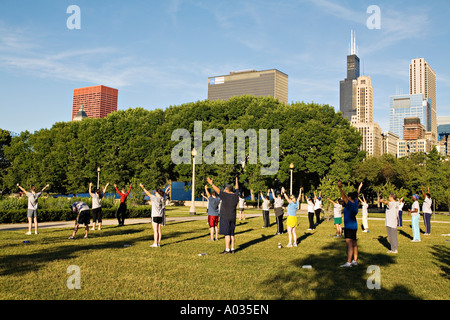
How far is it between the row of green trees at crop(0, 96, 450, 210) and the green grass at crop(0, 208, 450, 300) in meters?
28.1

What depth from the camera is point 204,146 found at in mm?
50500

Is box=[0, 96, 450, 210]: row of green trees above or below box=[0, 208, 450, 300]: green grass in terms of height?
above

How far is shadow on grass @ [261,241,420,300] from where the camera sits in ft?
24.6

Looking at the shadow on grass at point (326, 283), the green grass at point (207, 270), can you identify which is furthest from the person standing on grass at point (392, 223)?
the shadow on grass at point (326, 283)

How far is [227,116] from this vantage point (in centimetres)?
5275

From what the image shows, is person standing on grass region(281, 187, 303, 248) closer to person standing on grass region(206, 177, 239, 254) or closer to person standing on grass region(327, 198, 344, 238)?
person standing on grass region(206, 177, 239, 254)

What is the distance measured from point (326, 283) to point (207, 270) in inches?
114

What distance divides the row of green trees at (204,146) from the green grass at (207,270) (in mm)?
28086

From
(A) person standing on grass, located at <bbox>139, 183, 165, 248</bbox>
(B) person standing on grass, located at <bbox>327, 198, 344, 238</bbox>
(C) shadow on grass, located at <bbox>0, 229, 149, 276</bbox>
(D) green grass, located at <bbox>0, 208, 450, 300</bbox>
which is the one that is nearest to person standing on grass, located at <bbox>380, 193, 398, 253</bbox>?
(D) green grass, located at <bbox>0, 208, 450, 300</bbox>

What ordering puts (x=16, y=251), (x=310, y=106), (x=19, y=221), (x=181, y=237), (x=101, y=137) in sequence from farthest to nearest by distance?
1. (x=101, y=137)
2. (x=310, y=106)
3. (x=19, y=221)
4. (x=181, y=237)
5. (x=16, y=251)

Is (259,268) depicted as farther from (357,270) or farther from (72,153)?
(72,153)

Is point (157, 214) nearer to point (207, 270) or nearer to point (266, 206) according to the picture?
point (207, 270)
